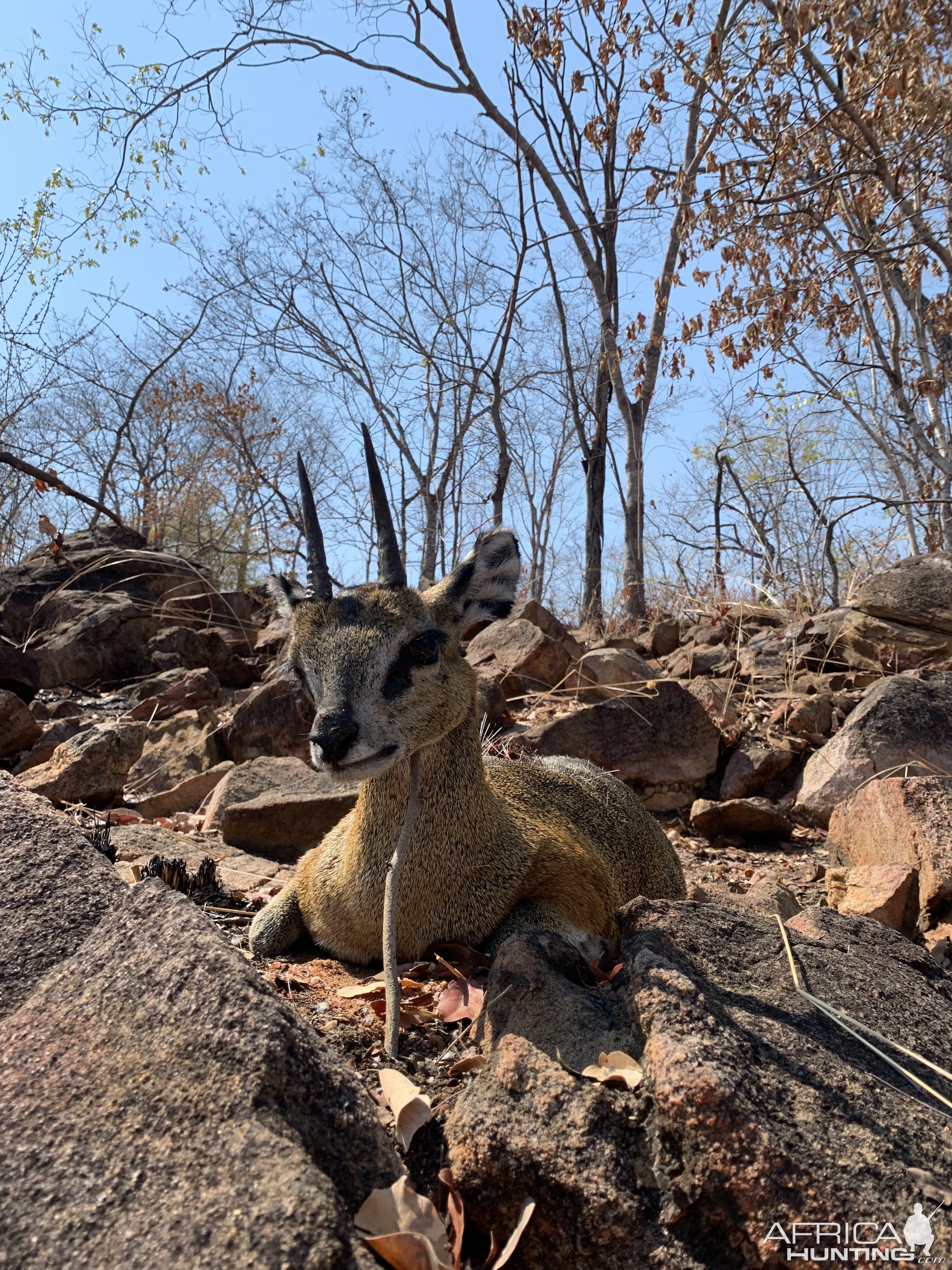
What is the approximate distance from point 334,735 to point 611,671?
6.68 metres

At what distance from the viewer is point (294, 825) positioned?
581 centimetres

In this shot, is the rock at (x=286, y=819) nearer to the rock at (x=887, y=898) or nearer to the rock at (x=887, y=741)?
the rock at (x=887, y=898)

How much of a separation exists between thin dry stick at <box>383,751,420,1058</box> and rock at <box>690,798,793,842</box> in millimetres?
4016

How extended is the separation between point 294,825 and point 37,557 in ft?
40.9

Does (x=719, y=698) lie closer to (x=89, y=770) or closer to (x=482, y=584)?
(x=482, y=584)

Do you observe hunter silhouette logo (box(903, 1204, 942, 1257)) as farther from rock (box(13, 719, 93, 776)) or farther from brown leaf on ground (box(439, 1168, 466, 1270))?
rock (box(13, 719, 93, 776))

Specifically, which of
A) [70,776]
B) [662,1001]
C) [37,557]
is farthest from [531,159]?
[662,1001]

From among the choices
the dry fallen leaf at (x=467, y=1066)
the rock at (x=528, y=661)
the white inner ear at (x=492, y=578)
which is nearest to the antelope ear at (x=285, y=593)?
the white inner ear at (x=492, y=578)

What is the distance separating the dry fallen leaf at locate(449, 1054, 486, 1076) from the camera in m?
2.64

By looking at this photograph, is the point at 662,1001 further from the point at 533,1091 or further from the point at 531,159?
the point at 531,159

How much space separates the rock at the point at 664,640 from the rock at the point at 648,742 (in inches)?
169

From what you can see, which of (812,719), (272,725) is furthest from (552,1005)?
(812,719)

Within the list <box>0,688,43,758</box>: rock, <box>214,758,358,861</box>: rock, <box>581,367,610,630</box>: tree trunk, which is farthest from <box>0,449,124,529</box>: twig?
<box>581,367,610,630</box>: tree trunk

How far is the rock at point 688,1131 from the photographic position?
76.6 inches
